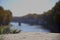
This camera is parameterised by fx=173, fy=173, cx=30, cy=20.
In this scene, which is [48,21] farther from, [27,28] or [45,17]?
[27,28]

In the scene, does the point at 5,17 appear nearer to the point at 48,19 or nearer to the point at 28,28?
the point at 28,28

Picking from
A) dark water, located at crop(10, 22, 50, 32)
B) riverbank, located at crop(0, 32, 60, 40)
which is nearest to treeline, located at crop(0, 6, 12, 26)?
dark water, located at crop(10, 22, 50, 32)

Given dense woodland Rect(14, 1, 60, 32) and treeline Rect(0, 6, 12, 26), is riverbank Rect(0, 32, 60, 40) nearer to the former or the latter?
dense woodland Rect(14, 1, 60, 32)

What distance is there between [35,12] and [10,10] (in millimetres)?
505

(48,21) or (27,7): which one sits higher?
(27,7)

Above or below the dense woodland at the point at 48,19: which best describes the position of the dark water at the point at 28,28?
below

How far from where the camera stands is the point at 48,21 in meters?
3.51

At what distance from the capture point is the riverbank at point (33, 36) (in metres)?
3.37

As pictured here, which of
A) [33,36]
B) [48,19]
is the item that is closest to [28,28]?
[33,36]

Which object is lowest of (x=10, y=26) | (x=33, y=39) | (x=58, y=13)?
(x=33, y=39)

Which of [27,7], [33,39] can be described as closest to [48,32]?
[33,39]

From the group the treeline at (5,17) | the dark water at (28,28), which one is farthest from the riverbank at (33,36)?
the treeline at (5,17)

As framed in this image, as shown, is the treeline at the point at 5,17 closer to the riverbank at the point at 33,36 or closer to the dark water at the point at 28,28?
the dark water at the point at 28,28

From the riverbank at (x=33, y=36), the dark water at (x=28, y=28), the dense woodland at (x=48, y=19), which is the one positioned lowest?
the riverbank at (x=33, y=36)
